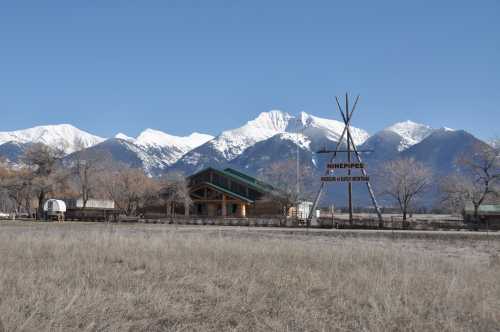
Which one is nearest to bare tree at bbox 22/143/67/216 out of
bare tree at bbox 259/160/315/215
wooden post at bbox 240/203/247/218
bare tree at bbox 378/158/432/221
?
wooden post at bbox 240/203/247/218

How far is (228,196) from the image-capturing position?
7450 cm

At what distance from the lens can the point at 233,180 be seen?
76.8 m

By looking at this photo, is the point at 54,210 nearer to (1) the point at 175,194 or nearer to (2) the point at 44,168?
(2) the point at 44,168

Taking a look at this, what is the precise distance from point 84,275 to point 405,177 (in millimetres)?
63583

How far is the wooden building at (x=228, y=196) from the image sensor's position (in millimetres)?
72438

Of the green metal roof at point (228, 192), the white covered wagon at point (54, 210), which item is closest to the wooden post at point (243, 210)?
the green metal roof at point (228, 192)

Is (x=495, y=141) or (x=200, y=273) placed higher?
(x=495, y=141)

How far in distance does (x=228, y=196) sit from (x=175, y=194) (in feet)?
26.4

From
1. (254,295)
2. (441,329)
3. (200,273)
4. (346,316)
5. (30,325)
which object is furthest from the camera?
(200,273)

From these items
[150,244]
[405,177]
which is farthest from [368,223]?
[150,244]

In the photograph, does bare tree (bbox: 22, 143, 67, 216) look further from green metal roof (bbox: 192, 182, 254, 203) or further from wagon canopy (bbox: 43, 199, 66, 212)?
green metal roof (bbox: 192, 182, 254, 203)

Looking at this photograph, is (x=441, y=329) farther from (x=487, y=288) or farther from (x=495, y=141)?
(x=495, y=141)

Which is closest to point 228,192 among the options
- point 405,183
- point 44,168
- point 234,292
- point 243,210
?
point 243,210

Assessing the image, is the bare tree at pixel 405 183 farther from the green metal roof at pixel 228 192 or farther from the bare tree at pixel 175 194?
the bare tree at pixel 175 194
